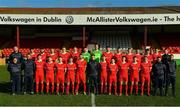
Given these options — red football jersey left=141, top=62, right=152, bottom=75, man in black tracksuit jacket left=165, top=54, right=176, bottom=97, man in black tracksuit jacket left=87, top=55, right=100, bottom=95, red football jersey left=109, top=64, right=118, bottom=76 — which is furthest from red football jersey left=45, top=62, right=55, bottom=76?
man in black tracksuit jacket left=165, top=54, right=176, bottom=97

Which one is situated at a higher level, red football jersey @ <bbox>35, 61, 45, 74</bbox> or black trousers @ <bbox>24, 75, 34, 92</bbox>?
red football jersey @ <bbox>35, 61, 45, 74</bbox>

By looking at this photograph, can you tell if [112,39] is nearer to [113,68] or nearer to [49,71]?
[113,68]

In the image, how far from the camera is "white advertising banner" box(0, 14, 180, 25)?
1127 inches

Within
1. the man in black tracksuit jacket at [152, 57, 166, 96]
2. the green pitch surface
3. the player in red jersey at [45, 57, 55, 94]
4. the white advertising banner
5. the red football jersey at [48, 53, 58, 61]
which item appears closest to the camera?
the green pitch surface

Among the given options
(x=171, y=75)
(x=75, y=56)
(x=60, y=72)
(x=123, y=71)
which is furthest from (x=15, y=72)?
(x=171, y=75)

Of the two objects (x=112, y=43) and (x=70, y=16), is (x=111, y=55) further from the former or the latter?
(x=112, y=43)

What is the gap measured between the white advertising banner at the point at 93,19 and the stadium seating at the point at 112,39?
508 centimetres

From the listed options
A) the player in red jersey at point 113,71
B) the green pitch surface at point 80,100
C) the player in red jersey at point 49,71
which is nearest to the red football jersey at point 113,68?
the player in red jersey at point 113,71

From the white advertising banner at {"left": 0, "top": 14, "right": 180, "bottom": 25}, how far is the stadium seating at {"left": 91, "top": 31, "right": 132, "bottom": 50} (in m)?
5.08

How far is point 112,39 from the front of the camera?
3528cm

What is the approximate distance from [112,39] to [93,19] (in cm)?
667

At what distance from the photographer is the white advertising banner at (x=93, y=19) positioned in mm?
28625

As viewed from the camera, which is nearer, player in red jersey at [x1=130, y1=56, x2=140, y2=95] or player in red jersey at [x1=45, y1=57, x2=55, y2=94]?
player in red jersey at [x1=130, y1=56, x2=140, y2=95]

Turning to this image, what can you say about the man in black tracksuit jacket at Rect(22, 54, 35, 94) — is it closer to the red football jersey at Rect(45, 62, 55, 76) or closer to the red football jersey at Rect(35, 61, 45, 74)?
the red football jersey at Rect(35, 61, 45, 74)
